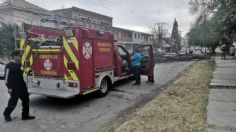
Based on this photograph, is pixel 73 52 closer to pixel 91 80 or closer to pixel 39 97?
pixel 91 80

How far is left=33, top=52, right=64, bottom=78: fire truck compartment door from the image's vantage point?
248 inches

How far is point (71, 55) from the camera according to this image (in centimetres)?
610

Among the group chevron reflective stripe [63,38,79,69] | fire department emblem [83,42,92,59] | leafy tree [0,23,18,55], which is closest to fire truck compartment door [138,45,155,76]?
fire department emblem [83,42,92,59]

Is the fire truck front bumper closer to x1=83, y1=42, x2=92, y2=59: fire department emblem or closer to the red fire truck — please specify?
the red fire truck

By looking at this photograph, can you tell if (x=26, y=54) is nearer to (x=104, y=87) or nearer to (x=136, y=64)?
(x=104, y=87)

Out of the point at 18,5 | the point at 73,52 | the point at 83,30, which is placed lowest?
the point at 73,52

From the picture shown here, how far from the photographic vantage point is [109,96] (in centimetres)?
767

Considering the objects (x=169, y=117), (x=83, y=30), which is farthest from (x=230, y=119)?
(x=83, y=30)

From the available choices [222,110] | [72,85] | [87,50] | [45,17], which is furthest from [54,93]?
[222,110]

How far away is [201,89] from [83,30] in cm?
468

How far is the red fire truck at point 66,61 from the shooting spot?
609 centimetres

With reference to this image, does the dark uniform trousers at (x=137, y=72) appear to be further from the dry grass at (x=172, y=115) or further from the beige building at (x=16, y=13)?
the beige building at (x=16, y=13)

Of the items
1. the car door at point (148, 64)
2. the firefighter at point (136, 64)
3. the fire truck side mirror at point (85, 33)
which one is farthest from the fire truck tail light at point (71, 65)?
the car door at point (148, 64)

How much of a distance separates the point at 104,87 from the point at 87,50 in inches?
70.7
